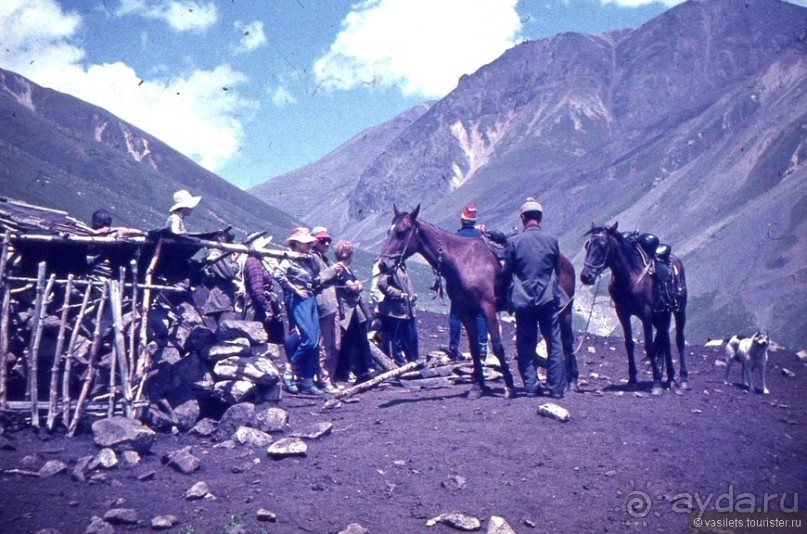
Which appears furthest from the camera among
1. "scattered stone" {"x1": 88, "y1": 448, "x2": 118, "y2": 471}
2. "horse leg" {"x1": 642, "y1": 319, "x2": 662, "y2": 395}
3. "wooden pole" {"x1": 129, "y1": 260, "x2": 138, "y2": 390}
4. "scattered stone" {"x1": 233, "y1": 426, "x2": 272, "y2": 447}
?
"horse leg" {"x1": 642, "y1": 319, "x2": 662, "y2": 395}

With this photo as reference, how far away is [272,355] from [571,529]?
4.91 m

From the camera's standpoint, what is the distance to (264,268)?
8695 millimetres

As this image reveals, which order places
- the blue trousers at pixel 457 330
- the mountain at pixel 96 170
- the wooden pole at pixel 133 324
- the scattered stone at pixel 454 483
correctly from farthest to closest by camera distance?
the mountain at pixel 96 170 < the blue trousers at pixel 457 330 < the wooden pole at pixel 133 324 < the scattered stone at pixel 454 483

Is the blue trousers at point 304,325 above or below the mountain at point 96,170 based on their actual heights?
below

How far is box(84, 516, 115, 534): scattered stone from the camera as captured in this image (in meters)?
4.29

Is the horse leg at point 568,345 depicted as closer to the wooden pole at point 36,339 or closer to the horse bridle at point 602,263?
the horse bridle at point 602,263

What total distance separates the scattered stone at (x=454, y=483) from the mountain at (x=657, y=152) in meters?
17.2

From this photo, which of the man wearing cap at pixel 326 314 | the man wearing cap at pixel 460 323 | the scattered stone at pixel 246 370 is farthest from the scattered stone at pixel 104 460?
the man wearing cap at pixel 460 323

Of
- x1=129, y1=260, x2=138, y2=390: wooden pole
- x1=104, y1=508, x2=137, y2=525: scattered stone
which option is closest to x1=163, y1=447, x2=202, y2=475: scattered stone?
x1=104, y1=508, x2=137, y2=525: scattered stone

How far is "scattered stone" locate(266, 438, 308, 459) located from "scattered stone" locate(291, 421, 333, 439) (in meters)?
0.44

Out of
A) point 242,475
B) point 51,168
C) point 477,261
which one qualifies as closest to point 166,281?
point 242,475

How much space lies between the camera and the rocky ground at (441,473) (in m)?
4.64

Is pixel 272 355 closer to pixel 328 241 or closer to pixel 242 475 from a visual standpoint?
pixel 328 241

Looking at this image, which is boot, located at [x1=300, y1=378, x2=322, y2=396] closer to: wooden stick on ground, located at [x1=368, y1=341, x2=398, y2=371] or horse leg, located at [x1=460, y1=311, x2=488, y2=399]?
wooden stick on ground, located at [x1=368, y1=341, x2=398, y2=371]
